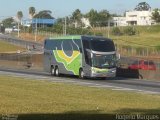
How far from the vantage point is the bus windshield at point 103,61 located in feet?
136

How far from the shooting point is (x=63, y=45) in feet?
149

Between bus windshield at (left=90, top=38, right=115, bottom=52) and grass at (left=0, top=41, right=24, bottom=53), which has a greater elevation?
bus windshield at (left=90, top=38, right=115, bottom=52)

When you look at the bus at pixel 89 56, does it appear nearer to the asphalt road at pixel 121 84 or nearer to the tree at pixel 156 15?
the asphalt road at pixel 121 84

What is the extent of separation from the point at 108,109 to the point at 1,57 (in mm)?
63124

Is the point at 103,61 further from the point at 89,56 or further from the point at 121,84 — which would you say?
the point at 121,84

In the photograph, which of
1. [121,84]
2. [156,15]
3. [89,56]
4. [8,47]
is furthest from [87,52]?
[156,15]

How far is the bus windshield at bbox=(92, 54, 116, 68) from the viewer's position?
136 ft

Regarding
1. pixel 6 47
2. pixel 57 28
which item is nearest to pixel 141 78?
pixel 6 47

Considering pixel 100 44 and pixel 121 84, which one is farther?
pixel 100 44

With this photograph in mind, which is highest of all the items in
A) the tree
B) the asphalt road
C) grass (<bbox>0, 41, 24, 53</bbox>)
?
the tree

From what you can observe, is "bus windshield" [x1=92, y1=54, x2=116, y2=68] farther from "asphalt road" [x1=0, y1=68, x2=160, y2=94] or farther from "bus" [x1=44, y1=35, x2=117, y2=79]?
"asphalt road" [x1=0, y1=68, x2=160, y2=94]

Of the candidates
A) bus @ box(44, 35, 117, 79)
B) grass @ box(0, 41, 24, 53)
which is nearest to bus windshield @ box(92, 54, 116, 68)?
bus @ box(44, 35, 117, 79)

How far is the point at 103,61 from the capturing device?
137ft

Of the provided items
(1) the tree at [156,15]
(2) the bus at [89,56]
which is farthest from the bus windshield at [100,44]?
(1) the tree at [156,15]
